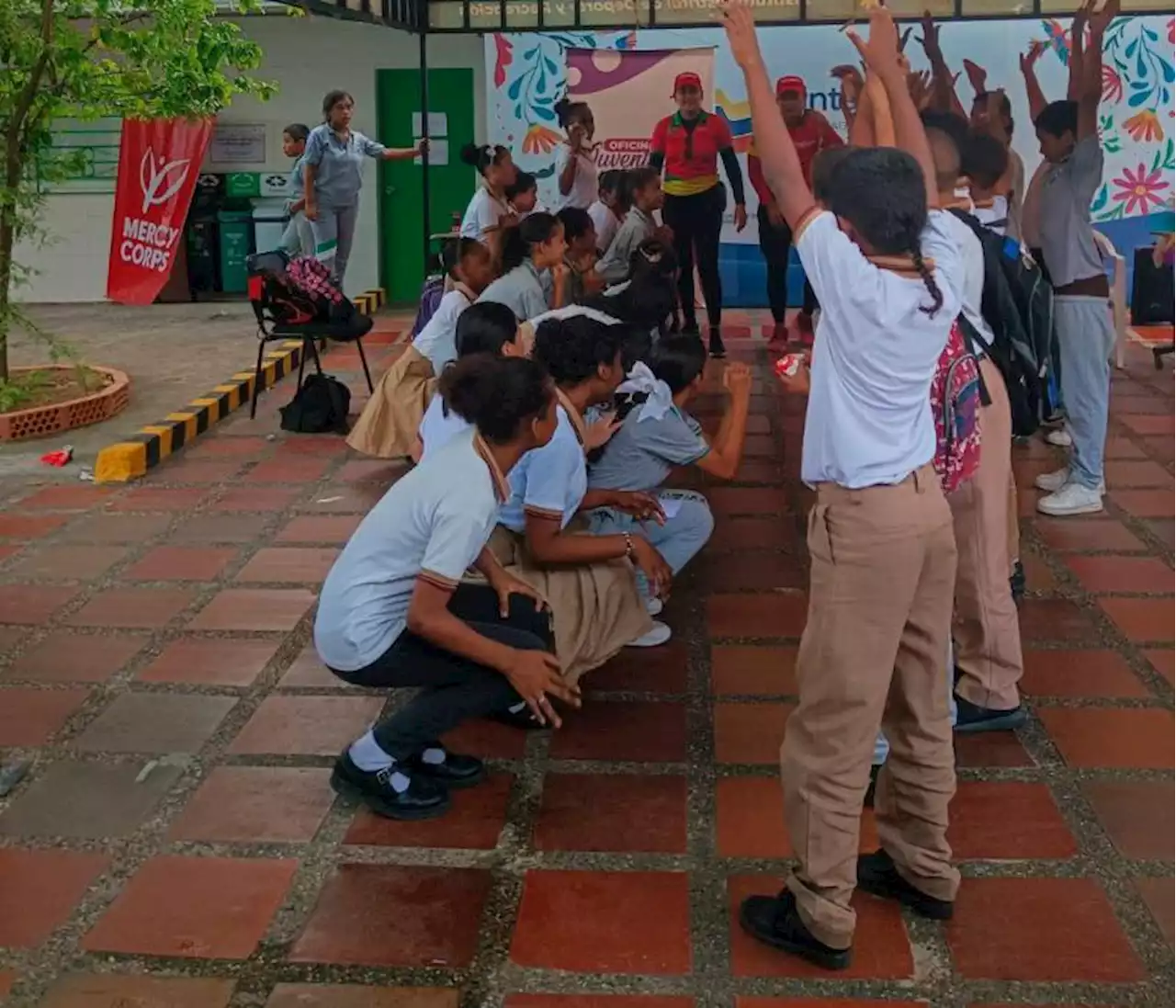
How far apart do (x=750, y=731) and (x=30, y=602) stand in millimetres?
2397

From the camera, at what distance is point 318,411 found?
6.73 m

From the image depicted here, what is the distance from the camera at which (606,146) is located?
32.7ft

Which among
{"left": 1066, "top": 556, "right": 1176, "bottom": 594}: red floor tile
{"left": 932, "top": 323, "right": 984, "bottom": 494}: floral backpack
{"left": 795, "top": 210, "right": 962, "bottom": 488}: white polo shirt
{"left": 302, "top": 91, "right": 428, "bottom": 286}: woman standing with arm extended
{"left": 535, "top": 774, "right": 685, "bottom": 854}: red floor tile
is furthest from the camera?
{"left": 302, "top": 91, "right": 428, "bottom": 286}: woman standing with arm extended

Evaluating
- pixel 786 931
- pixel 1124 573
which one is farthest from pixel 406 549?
pixel 1124 573

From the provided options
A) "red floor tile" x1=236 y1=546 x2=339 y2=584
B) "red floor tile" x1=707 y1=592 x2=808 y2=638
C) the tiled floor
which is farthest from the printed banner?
"red floor tile" x1=707 y1=592 x2=808 y2=638

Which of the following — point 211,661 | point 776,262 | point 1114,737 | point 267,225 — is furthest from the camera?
point 267,225

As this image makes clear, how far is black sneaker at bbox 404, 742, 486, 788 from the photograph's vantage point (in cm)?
319

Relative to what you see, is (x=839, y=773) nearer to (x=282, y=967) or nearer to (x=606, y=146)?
(x=282, y=967)

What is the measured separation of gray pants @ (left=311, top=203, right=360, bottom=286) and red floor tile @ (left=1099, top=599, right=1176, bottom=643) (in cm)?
607

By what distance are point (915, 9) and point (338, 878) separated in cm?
684

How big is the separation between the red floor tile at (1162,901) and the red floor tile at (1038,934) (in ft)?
0.26

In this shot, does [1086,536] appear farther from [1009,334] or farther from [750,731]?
[750,731]

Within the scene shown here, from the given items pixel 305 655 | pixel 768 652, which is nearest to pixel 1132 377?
pixel 768 652

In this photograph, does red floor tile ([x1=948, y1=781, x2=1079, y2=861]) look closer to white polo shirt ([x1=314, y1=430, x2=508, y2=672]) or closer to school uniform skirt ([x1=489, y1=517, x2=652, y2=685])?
school uniform skirt ([x1=489, y1=517, x2=652, y2=685])
